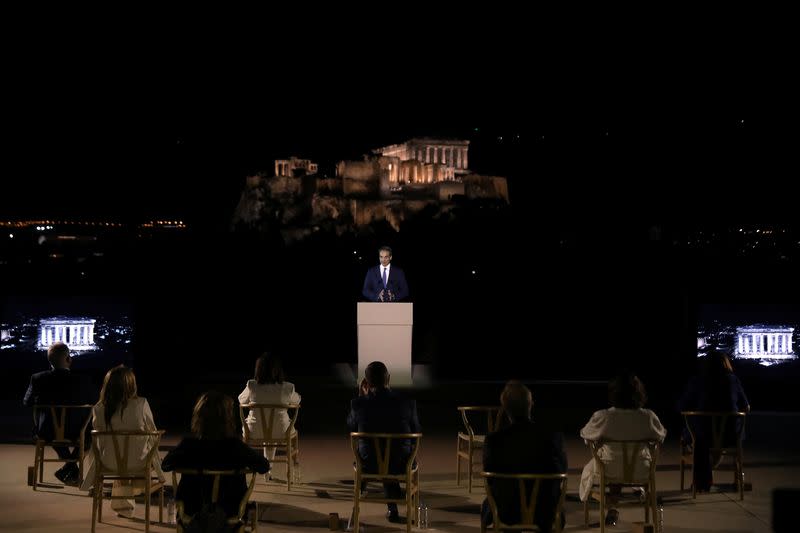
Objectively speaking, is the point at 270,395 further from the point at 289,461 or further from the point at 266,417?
the point at 289,461

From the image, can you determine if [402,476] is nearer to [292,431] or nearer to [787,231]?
[292,431]

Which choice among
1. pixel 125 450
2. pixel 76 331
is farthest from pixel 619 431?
pixel 76 331

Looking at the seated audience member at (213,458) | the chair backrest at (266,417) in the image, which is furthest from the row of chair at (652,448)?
the seated audience member at (213,458)

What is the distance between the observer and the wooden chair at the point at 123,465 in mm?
7117

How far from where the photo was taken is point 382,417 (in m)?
7.45

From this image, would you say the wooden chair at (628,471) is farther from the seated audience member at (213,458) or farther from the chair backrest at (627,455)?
the seated audience member at (213,458)

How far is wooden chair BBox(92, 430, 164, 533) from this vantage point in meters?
7.12

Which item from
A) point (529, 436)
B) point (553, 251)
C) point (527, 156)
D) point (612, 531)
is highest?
point (527, 156)

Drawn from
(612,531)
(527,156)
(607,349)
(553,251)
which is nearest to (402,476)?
(612,531)

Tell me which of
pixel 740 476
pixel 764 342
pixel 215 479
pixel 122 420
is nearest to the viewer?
pixel 215 479

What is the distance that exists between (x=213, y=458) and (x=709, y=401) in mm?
4893

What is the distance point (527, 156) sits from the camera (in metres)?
87.6

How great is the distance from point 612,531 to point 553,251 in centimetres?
4241

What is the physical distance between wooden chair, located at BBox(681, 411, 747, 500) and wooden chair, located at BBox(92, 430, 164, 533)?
4237 mm
